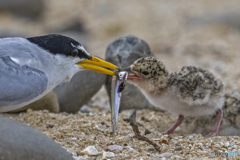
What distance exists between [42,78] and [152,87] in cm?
160

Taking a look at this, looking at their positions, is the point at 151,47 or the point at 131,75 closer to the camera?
the point at 131,75

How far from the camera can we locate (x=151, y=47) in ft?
30.6

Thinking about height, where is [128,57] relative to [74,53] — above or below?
above

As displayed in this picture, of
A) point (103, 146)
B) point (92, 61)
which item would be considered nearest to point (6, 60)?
point (92, 61)

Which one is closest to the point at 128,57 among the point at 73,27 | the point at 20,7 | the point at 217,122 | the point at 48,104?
the point at 48,104

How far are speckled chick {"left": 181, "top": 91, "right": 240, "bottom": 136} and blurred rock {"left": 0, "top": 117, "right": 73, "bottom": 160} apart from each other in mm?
2374

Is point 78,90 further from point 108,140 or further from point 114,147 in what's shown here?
point 114,147

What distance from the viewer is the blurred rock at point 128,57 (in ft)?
17.6

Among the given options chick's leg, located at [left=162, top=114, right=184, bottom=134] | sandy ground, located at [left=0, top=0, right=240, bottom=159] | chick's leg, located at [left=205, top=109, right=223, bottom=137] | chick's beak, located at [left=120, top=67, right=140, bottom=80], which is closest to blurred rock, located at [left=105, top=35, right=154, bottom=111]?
sandy ground, located at [left=0, top=0, right=240, bottom=159]

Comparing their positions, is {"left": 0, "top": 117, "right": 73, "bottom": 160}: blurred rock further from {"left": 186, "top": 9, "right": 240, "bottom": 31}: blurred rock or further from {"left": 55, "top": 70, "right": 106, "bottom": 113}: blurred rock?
{"left": 186, "top": 9, "right": 240, "bottom": 31}: blurred rock

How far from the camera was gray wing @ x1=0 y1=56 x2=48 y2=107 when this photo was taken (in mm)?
3229

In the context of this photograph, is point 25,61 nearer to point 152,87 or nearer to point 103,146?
point 103,146

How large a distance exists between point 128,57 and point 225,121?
6.05ft

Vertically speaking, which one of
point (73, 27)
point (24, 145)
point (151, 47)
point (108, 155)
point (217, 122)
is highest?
point (73, 27)
